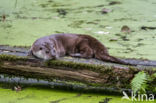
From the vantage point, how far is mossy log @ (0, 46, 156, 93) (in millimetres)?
3670

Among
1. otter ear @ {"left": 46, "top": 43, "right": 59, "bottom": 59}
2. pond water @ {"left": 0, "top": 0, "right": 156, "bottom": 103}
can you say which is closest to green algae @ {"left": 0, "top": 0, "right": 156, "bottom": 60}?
pond water @ {"left": 0, "top": 0, "right": 156, "bottom": 103}

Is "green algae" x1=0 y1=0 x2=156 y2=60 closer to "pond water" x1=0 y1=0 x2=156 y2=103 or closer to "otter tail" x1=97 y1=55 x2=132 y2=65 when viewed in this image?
"pond water" x1=0 y1=0 x2=156 y2=103

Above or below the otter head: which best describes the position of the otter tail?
below

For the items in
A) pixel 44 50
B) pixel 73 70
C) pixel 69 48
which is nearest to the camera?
pixel 73 70

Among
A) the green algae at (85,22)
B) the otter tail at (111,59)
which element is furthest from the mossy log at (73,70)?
the green algae at (85,22)

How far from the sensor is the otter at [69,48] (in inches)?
156

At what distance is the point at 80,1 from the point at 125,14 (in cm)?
159

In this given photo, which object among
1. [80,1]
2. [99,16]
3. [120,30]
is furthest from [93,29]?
[80,1]

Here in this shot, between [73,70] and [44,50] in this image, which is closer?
[73,70]

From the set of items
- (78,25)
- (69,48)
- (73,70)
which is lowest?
(73,70)

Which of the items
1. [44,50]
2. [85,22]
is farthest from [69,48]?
[85,22]

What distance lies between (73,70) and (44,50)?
0.48m

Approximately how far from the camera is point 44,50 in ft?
13.2

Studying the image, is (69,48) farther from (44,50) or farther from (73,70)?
(73,70)
